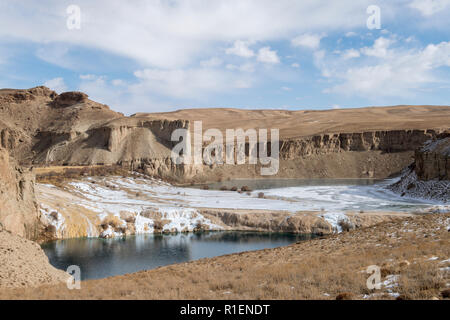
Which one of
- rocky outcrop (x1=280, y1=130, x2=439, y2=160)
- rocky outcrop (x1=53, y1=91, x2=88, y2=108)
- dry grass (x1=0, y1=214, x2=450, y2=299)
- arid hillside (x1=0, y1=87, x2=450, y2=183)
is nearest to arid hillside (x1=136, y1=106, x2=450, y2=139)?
arid hillside (x1=0, y1=87, x2=450, y2=183)

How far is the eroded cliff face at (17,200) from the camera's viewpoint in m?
23.1

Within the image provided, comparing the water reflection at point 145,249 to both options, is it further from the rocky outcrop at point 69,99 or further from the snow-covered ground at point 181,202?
the rocky outcrop at point 69,99

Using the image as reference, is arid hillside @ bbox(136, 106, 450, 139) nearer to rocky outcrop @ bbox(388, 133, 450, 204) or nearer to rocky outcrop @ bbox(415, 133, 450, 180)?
rocky outcrop @ bbox(388, 133, 450, 204)

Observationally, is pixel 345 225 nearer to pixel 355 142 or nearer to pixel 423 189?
pixel 423 189

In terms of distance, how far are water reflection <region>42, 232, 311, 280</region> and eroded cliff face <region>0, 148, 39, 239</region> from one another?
2165 millimetres

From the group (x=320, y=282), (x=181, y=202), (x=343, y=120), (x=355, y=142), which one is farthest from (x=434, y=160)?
(x=343, y=120)

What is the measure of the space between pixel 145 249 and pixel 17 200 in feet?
30.5

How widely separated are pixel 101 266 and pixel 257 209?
719 inches

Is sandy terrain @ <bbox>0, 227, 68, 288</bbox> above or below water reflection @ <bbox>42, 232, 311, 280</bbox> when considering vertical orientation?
above

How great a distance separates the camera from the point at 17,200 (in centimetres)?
2600

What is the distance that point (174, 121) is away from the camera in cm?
7238

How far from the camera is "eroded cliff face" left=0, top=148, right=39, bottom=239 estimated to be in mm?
23094
